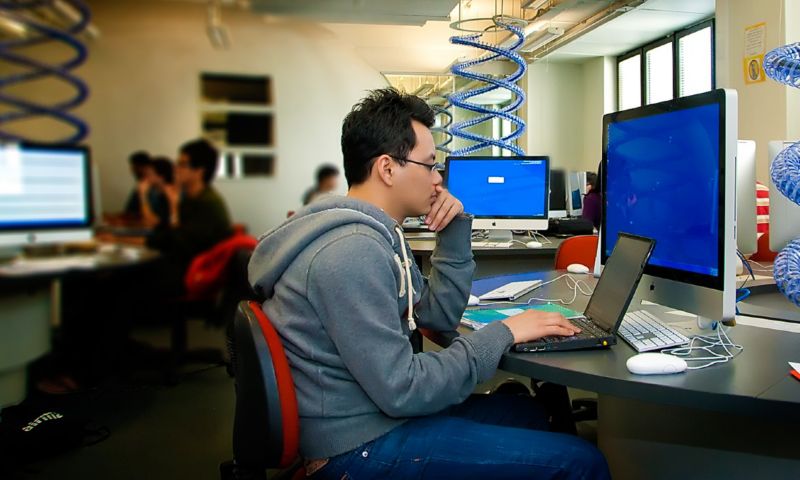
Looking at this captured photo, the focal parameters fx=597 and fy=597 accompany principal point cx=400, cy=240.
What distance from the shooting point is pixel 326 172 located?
2.67 feet

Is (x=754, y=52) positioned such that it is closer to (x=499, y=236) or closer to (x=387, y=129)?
(x=499, y=236)

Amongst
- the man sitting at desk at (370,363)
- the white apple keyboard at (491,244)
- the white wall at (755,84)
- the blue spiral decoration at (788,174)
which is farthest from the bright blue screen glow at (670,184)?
the white wall at (755,84)

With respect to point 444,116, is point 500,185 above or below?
below

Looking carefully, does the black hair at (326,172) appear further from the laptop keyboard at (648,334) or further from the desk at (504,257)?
the desk at (504,257)

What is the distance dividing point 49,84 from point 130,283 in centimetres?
32

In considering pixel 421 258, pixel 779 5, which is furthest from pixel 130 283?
pixel 779 5

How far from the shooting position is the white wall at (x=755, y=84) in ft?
13.0

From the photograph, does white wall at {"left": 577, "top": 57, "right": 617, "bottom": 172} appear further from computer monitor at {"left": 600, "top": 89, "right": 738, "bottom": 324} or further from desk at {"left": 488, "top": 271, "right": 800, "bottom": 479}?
desk at {"left": 488, "top": 271, "right": 800, "bottom": 479}

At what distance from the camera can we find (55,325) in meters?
0.93

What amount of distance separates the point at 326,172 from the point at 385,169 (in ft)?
1.49

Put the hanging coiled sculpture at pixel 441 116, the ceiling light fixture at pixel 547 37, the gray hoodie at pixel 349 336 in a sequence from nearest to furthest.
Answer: the gray hoodie at pixel 349 336 < the hanging coiled sculpture at pixel 441 116 < the ceiling light fixture at pixel 547 37

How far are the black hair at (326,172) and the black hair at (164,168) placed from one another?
0.61ft

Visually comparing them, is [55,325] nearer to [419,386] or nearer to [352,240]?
[352,240]

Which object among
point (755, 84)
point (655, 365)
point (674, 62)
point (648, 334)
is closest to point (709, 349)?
point (648, 334)
